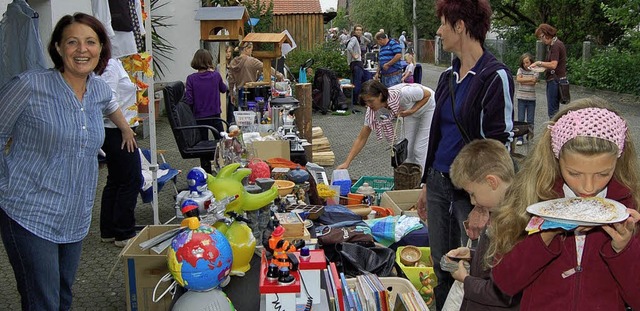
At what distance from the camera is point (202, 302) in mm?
2980

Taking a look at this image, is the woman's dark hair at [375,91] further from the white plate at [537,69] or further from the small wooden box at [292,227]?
the white plate at [537,69]

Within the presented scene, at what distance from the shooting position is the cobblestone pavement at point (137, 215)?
4.88 metres

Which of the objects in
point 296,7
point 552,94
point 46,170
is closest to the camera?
point 46,170

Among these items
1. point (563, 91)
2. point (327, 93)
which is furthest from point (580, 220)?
point (327, 93)

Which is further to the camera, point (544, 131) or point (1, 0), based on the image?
point (1, 0)

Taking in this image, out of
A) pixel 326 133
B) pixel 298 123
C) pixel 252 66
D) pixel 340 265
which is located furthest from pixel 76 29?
pixel 326 133

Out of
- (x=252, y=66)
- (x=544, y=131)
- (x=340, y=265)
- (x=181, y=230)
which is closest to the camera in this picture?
(x=544, y=131)

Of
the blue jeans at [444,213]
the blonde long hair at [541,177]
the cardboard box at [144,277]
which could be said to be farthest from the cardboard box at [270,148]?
the blonde long hair at [541,177]

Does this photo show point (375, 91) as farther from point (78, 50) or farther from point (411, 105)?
point (78, 50)

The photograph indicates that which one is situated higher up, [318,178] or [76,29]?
[76,29]

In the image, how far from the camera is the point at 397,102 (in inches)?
253

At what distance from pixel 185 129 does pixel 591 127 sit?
5797 mm

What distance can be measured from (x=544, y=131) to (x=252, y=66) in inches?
370

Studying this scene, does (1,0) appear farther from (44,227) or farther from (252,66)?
(252,66)
